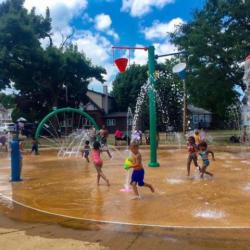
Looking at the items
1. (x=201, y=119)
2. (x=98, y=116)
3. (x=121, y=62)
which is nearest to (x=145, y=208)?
(x=121, y=62)

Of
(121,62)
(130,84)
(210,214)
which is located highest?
(130,84)

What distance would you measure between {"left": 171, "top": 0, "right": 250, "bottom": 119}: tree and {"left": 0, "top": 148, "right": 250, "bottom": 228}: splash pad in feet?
53.8

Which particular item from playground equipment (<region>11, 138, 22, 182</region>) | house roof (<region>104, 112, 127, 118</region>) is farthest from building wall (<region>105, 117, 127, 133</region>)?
playground equipment (<region>11, 138, 22, 182</region>)

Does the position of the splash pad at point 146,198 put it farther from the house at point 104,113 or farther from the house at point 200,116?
the house at point 200,116

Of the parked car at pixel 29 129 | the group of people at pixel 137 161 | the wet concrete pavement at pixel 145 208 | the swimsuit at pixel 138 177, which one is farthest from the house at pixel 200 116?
the swimsuit at pixel 138 177

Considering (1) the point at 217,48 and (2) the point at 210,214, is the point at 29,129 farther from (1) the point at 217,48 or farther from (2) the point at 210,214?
(2) the point at 210,214

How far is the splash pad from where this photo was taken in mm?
7277

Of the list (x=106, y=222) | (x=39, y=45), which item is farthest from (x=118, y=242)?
(x=39, y=45)

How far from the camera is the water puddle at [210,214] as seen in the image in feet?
23.8

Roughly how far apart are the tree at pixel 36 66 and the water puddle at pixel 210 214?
33353 mm

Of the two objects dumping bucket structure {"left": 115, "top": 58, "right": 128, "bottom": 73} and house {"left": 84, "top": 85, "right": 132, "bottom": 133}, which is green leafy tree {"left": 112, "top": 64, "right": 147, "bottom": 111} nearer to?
house {"left": 84, "top": 85, "right": 132, "bottom": 133}

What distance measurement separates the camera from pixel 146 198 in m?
9.04

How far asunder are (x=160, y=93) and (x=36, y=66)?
17.1 meters

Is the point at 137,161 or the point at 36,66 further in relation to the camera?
the point at 36,66
